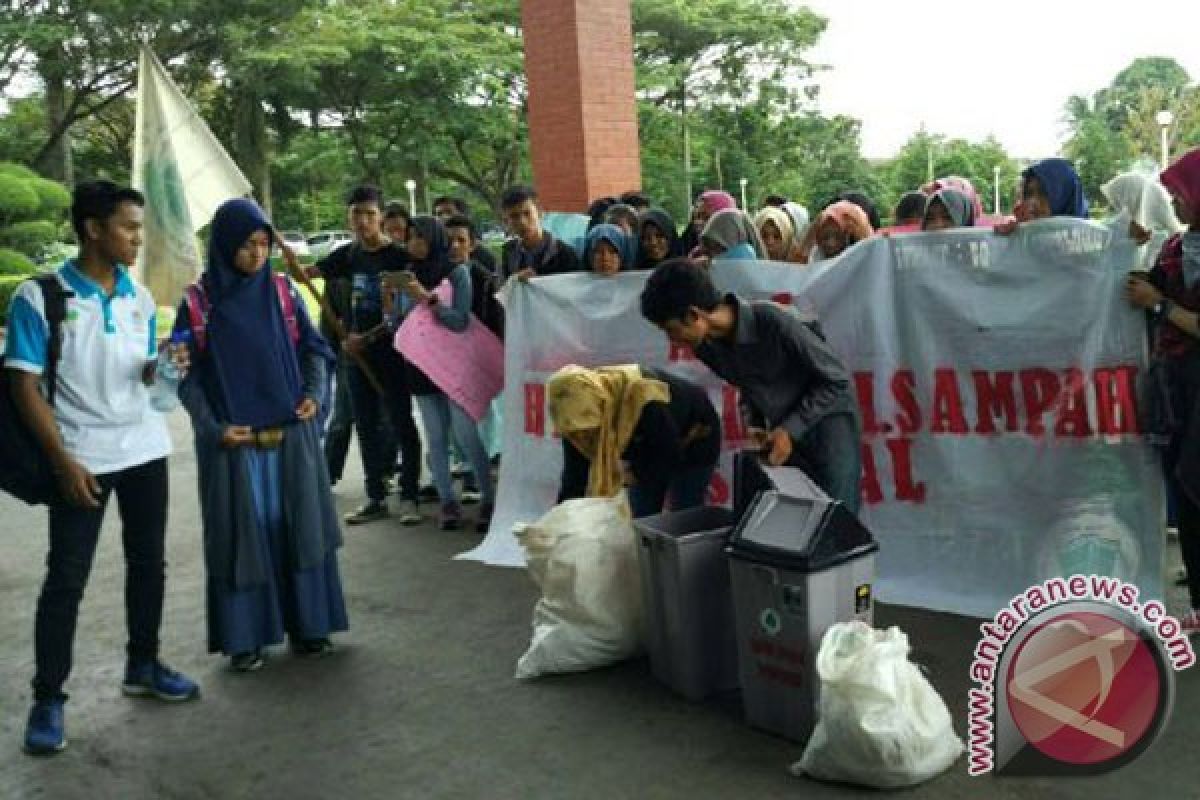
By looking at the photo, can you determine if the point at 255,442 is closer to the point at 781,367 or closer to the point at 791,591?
the point at 781,367

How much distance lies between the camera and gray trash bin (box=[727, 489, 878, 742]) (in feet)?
10.3

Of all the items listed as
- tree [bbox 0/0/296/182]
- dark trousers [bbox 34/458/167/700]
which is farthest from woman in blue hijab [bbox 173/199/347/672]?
tree [bbox 0/0/296/182]

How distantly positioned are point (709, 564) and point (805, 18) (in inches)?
986

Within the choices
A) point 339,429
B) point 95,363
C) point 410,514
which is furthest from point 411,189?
point 95,363

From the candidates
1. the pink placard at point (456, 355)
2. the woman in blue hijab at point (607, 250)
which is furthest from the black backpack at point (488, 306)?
the woman in blue hijab at point (607, 250)

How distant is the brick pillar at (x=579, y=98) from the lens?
380 inches

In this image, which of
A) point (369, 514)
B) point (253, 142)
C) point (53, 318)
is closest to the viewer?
point (53, 318)

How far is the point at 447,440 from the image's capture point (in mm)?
6289

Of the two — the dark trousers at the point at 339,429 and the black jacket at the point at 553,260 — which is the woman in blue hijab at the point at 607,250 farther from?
the dark trousers at the point at 339,429

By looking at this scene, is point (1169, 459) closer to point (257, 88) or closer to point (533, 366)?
point (533, 366)

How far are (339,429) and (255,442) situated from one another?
3.07m

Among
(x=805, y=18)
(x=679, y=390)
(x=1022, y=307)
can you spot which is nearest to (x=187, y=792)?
(x=679, y=390)

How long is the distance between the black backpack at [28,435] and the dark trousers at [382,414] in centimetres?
280

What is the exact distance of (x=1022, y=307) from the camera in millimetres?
4270
